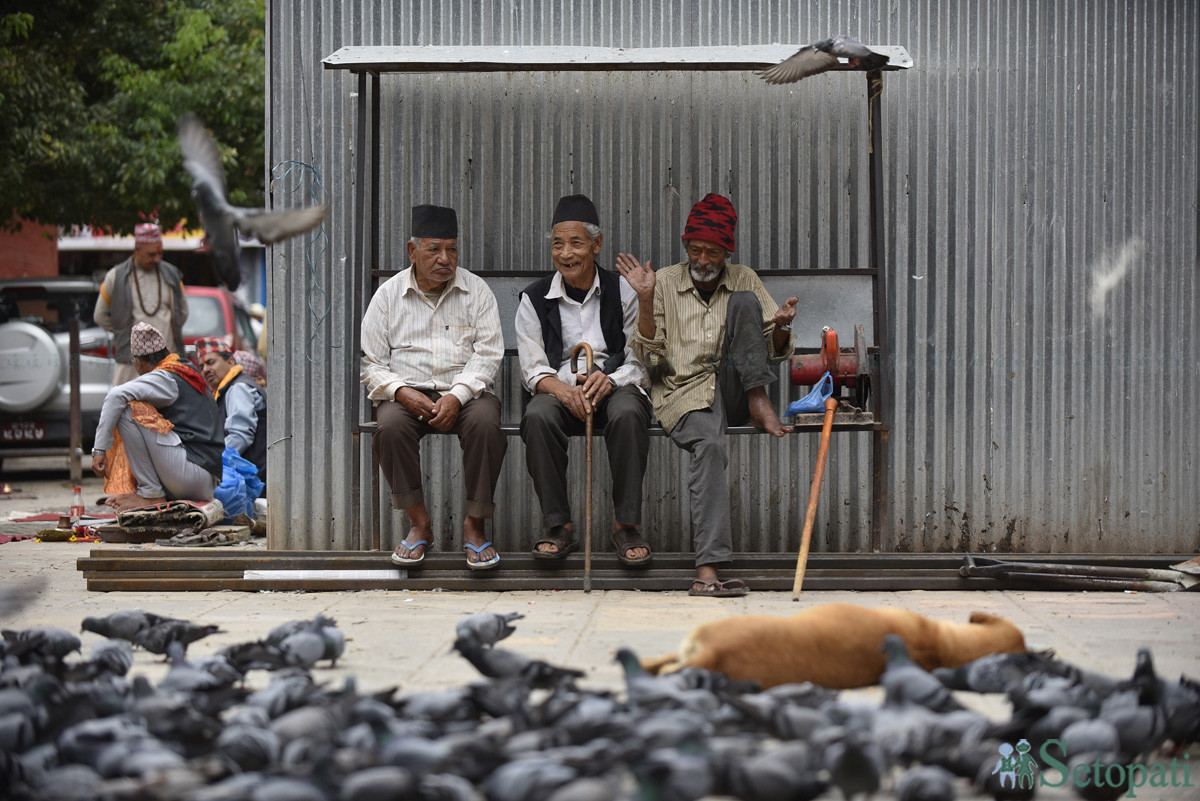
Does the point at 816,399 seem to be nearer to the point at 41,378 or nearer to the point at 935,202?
the point at 935,202

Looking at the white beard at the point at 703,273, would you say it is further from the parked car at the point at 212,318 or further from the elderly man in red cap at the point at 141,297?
→ the parked car at the point at 212,318

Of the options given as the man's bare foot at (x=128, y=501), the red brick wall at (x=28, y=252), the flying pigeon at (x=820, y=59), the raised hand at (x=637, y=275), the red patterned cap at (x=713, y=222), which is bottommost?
the man's bare foot at (x=128, y=501)

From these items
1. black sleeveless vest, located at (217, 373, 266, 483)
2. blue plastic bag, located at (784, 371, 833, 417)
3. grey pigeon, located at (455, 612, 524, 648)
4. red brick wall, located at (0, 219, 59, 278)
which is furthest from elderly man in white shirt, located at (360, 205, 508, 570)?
red brick wall, located at (0, 219, 59, 278)

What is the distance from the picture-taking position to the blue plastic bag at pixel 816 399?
535 centimetres

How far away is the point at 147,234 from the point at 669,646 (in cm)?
663

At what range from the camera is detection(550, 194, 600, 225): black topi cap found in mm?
5590

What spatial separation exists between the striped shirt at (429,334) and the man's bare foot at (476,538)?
2.10ft

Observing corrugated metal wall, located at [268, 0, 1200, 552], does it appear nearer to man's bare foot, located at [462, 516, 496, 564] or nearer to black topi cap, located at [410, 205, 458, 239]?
black topi cap, located at [410, 205, 458, 239]

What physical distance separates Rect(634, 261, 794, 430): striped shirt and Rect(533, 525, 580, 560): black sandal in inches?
26.6

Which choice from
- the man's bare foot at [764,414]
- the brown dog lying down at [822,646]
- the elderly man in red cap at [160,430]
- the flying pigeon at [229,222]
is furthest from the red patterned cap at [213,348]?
the brown dog lying down at [822,646]

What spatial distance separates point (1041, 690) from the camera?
2.96 m

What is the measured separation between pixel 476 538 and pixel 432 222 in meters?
1.49

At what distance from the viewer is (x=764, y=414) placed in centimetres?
532

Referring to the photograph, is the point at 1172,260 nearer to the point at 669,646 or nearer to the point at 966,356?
the point at 966,356
